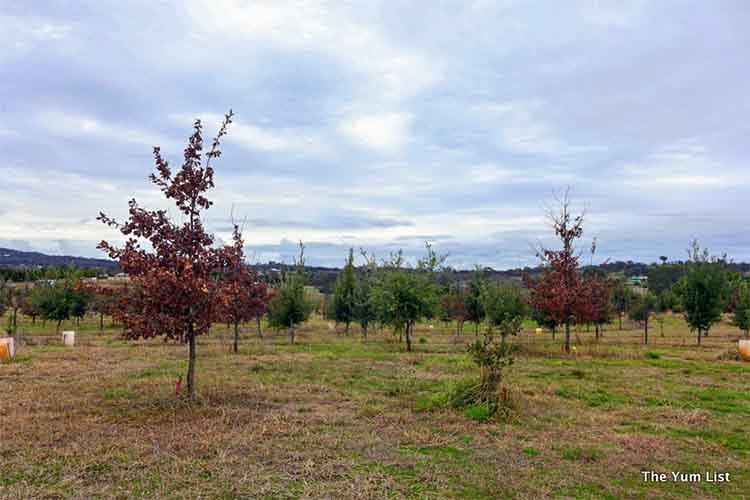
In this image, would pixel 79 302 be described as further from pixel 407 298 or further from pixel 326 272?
pixel 326 272

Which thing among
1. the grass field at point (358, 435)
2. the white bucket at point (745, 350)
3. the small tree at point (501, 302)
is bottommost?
the grass field at point (358, 435)

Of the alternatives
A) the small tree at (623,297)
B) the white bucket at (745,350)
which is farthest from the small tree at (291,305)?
the small tree at (623,297)

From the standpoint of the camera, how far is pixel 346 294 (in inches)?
1236

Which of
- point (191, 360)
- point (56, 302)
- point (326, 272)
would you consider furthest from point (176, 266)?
point (326, 272)

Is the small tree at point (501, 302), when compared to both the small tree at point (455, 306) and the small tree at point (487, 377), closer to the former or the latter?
the small tree at point (455, 306)

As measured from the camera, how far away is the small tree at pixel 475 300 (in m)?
33.1

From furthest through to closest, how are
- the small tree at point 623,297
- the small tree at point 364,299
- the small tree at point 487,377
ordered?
the small tree at point 623,297, the small tree at point 364,299, the small tree at point 487,377

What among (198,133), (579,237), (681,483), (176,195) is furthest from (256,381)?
(579,237)

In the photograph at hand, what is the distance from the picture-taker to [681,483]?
604cm

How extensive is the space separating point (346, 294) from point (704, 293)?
1775 centimetres

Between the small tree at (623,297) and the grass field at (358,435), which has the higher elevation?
the small tree at (623,297)

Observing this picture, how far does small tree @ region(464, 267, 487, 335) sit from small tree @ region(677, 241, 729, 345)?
11217mm

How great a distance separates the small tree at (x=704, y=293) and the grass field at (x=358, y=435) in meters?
11.0

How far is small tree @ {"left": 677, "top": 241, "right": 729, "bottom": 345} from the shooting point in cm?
2375
